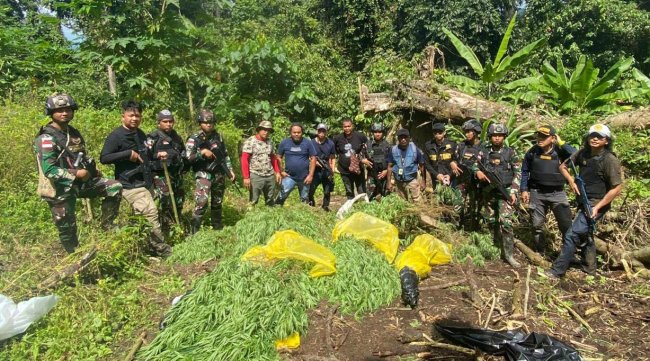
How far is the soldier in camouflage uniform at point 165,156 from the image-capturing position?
17.2ft

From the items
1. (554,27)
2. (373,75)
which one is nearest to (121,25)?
(373,75)

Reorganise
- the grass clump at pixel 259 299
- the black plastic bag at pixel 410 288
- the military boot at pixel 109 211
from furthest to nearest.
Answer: the military boot at pixel 109 211, the black plastic bag at pixel 410 288, the grass clump at pixel 259 299

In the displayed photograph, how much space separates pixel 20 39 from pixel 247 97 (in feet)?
18.2

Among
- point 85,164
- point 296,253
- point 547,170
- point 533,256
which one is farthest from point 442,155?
point 85,164

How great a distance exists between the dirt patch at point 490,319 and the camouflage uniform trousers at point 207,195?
2563 millimetres

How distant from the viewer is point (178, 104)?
8.56 m

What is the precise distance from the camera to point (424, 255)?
4637mm

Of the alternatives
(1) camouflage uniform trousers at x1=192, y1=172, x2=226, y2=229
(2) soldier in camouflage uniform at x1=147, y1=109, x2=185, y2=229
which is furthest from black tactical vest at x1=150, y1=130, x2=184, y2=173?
(1) camouflage uniform trousers at x1=192, y1=172, x2=226, y2=229

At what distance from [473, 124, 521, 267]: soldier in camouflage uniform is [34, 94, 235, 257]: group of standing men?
340 centimetres

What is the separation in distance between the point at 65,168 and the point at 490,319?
4488 mm

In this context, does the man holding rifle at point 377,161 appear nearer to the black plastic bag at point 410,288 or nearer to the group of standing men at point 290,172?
the group of standing men at point 290,172

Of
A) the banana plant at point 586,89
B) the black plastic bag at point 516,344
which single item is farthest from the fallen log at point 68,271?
the banana plant at point 586,89

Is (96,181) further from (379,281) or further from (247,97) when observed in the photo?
(247,97)

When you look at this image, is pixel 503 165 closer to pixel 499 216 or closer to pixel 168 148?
pixel 499 216
